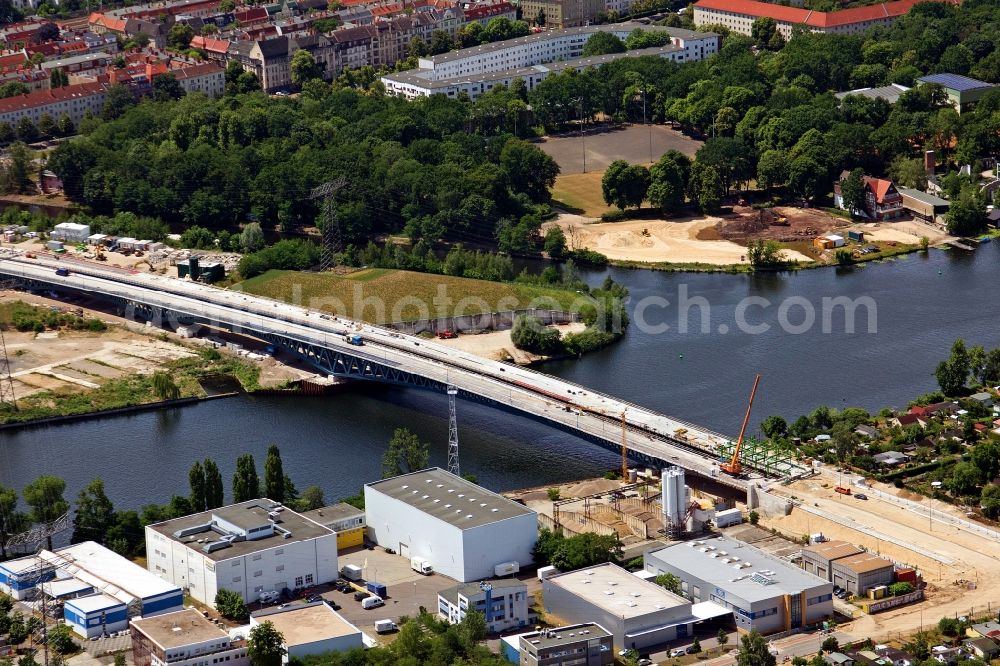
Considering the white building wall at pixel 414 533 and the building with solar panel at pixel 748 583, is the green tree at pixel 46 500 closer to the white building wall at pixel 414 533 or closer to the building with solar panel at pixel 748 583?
the white building wall at pixel 414 533

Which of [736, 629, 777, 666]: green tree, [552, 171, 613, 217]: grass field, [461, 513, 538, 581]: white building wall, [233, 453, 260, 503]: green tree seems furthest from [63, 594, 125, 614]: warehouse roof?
[552, 171, 613, 217]: grass field

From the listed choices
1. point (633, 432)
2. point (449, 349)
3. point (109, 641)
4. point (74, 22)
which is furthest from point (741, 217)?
point (74, 22)

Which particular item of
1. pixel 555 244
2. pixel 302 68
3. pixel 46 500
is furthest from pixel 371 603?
pixel 302 68

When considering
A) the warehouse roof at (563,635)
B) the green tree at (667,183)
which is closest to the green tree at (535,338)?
the green tree at (667,183)

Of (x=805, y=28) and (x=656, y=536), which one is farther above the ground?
(x=805, y=28)

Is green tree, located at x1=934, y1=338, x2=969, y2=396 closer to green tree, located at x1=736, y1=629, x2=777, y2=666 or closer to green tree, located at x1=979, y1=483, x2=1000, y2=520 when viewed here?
green tree, located at x1=979, y1=483, x2=1000, y2=520

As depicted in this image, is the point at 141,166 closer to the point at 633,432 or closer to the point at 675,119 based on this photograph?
the point at 675,119
